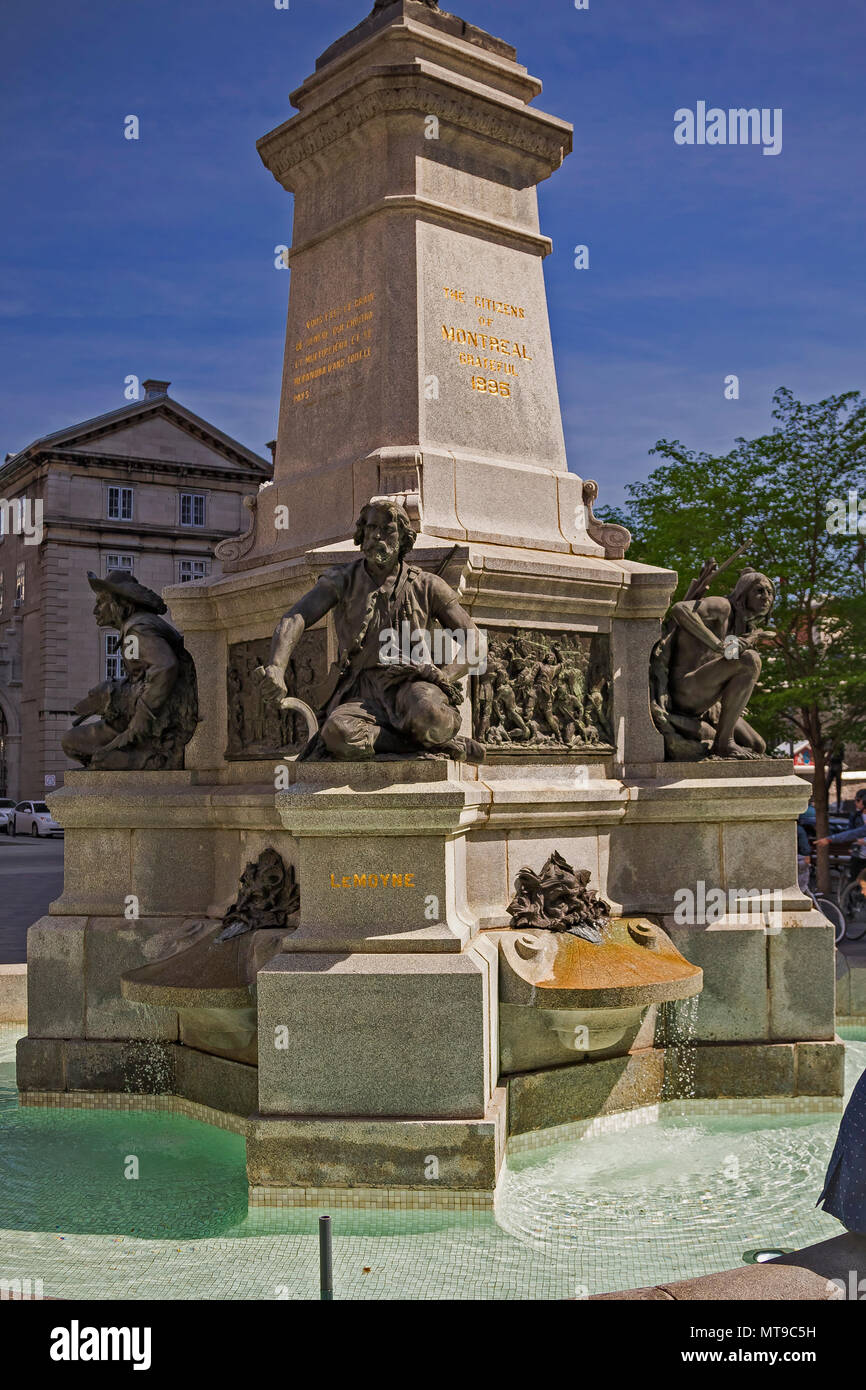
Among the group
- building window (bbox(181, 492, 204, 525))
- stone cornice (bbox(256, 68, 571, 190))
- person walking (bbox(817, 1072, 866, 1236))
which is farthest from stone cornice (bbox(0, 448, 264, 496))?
person walking (bbox(817, 1072, 866, 1236))

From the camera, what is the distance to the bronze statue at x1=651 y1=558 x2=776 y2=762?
9.69 meters

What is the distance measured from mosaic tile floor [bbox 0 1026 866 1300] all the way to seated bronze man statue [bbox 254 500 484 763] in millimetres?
2532

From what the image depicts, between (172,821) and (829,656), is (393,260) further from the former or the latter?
(829,656)

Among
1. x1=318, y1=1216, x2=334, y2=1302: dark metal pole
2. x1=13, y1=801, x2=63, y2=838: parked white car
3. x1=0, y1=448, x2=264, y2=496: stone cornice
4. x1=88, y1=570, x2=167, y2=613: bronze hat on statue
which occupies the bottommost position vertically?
x1=13, y1=801, x2=63, y2=838: parked white car

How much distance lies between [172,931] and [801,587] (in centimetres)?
1787

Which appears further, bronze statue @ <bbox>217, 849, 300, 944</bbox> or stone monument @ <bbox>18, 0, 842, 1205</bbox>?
bronze statue @ <bbox>217, 849, 300, 944</bbox>

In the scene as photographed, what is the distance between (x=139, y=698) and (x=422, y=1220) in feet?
15.3

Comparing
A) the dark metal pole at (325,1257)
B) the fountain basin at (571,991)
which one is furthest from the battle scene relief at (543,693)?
the dark metal pole at (325,1257)

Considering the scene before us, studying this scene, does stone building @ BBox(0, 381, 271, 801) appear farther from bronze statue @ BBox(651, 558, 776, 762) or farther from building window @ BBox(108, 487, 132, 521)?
bronze statue @ BBox(651, 558, 776, 762)

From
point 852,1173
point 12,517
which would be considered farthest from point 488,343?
point 12,517

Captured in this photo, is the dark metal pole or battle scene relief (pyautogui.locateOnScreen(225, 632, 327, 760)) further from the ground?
battle scene relief (pyautogui.locateOnScreen(225, 632, 327, 760))

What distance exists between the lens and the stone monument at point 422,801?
7152 millimetres

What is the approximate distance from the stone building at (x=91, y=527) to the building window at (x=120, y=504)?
0.15 ft

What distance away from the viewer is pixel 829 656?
2358cm
